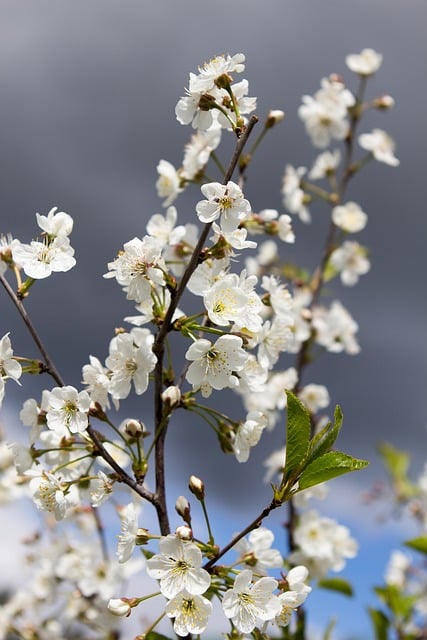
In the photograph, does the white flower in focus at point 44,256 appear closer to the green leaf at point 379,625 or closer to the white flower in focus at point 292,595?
the white flower in focus at point 292,595

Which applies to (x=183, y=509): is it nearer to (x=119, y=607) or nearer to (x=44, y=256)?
(x=119, y=607)

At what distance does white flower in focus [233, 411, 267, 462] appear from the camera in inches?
69.2

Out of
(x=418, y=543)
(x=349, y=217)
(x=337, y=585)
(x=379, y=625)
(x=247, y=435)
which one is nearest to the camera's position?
(x=247, y=435)

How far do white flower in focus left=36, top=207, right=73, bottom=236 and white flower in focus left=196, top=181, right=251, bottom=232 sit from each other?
1.21 ft

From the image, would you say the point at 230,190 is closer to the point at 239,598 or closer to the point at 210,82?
the point at 210,82

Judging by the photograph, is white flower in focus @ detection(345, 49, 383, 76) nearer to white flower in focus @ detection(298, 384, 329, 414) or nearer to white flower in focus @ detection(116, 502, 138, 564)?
white flower in focus @ detection(298, 384, 329, 414)

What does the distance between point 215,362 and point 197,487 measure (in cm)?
29


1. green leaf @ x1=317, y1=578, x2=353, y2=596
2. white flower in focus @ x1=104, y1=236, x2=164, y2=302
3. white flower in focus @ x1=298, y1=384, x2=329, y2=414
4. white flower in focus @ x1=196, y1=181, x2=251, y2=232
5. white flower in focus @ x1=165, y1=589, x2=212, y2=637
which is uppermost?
white flower in focus @ x1=298, y1=384, x2=329, y2=414

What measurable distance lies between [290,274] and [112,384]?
2734 millimetres

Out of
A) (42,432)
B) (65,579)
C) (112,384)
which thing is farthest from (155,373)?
(65,579)

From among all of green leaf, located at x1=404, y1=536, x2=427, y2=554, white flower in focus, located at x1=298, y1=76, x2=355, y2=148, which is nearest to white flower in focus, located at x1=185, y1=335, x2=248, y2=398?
green leaf, located at x1=404, y1=536, x2=427, y2=554

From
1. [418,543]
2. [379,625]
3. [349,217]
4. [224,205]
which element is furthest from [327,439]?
[349,217]

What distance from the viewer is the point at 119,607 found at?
1.52 m

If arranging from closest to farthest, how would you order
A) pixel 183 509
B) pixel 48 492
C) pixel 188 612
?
pixel 188 612
pixel 183 509
pixel 48 492
